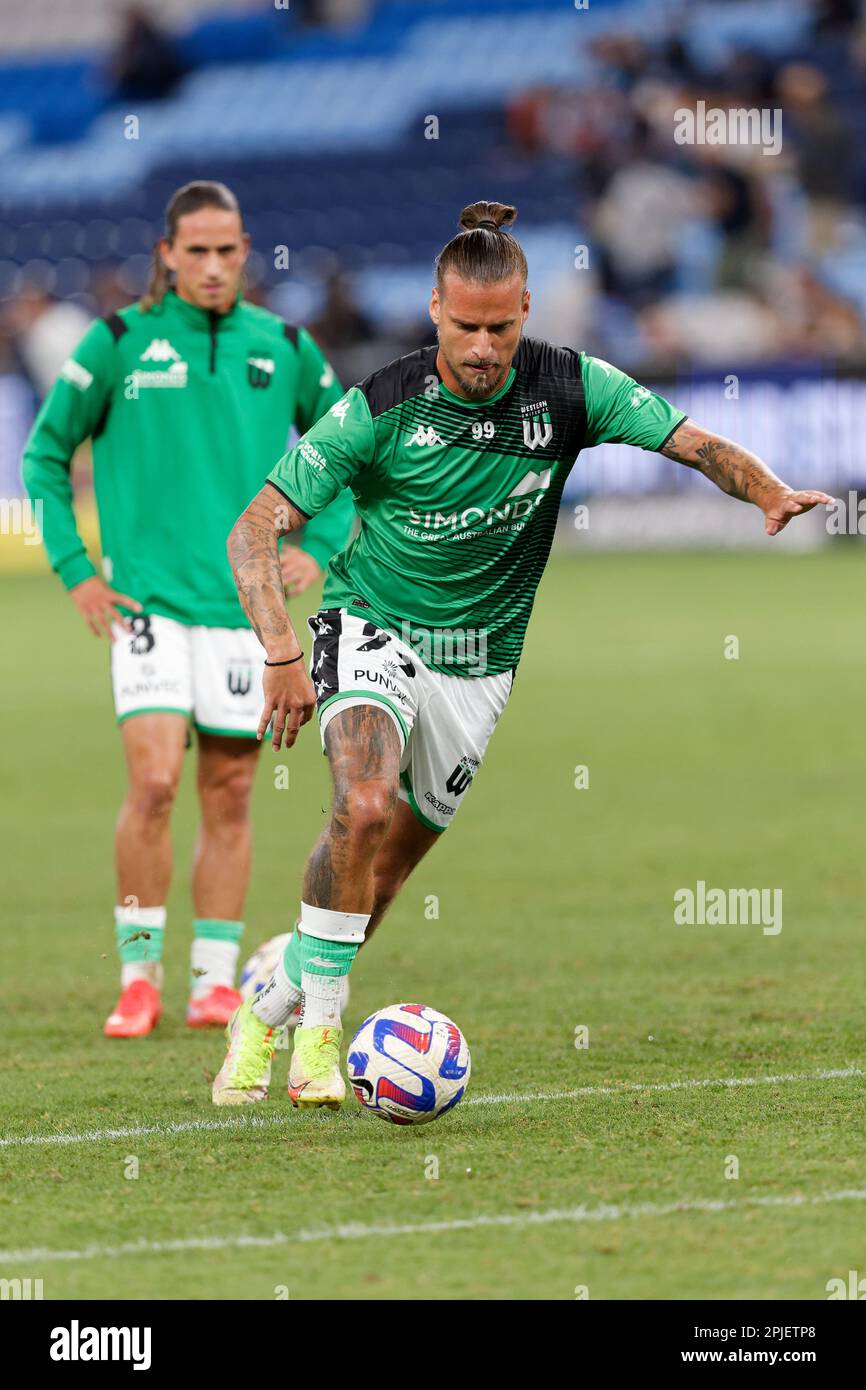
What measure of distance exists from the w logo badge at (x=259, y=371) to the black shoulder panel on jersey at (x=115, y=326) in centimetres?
45

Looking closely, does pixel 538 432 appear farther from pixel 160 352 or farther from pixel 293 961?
pixel 160 352

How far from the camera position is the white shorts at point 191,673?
25.7 ft

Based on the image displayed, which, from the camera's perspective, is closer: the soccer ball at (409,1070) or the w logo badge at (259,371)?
the soccer ball at (409,1070)

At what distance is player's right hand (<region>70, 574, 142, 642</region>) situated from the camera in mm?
7891

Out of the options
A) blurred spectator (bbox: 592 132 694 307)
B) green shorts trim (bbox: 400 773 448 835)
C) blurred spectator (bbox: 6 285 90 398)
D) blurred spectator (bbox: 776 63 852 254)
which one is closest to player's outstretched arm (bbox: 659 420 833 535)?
green shorts trim (bbox: 400 773 448 835)

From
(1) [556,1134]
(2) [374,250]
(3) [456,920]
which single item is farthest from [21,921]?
(2) [374,250]

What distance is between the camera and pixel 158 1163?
18.6 ft

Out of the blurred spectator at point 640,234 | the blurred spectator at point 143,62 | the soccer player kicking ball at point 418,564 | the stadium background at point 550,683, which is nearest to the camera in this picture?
the stadium background at point 550,683

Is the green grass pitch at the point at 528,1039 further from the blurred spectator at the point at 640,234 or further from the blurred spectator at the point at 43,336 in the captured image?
the blurred spectator at the point at 640,234

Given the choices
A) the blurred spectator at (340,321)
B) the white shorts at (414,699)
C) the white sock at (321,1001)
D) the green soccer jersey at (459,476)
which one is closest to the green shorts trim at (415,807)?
the white shorts at (414,699)

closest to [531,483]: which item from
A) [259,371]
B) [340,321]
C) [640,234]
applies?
[259,371]

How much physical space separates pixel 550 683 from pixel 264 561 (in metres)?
11.0
